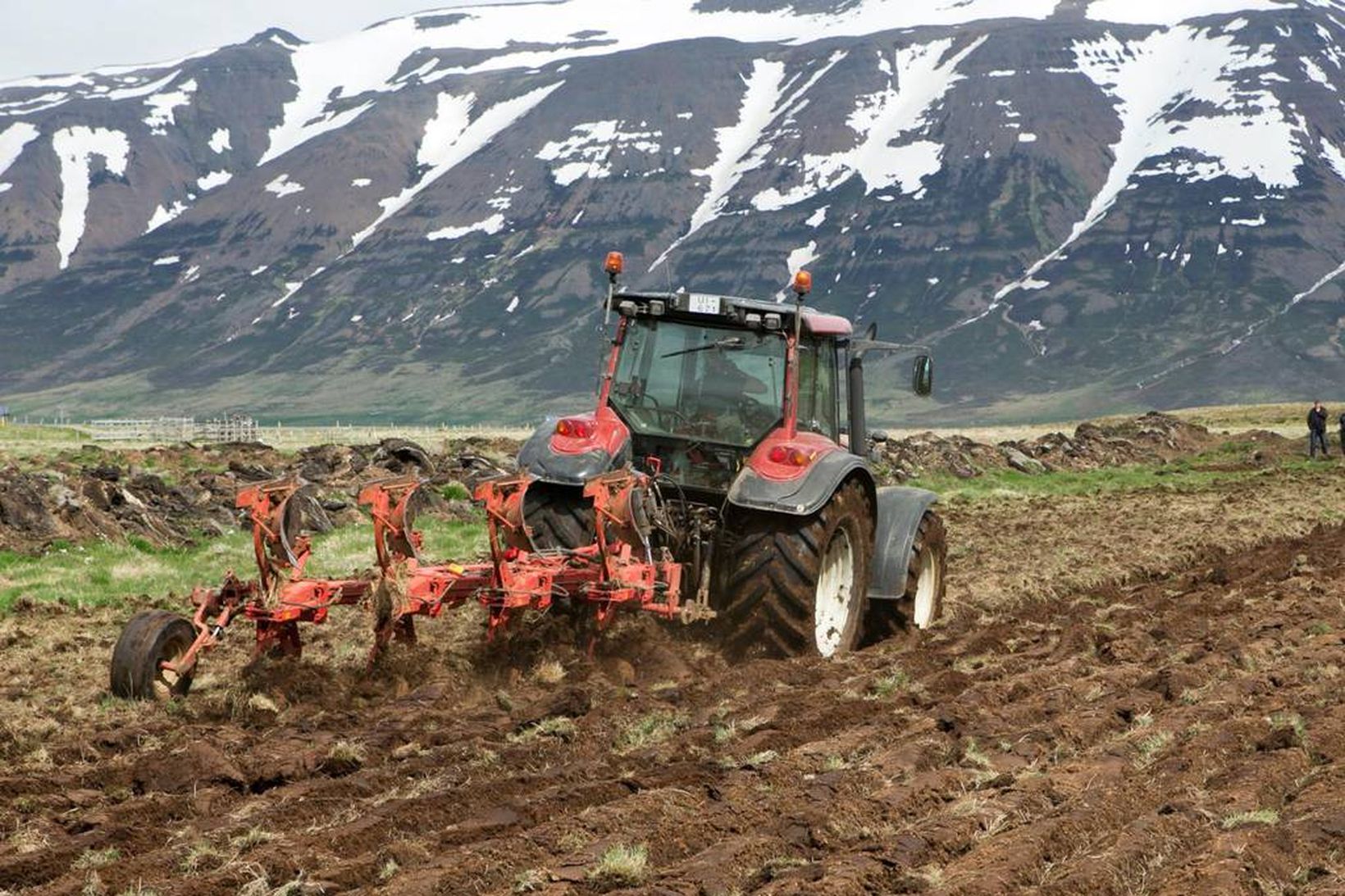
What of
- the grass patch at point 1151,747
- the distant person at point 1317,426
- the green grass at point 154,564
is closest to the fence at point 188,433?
the distant person at point 1317,426

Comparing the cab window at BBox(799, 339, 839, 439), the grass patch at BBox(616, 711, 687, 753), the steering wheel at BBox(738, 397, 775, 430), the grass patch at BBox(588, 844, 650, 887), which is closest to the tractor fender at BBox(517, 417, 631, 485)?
the steering wheel at BBox(738, 397, 775, 430)

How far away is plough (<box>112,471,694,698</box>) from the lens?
33.1 feet

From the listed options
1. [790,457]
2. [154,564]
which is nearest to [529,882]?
[790,457]

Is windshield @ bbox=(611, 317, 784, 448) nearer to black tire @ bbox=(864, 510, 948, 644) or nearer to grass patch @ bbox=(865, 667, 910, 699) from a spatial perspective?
black tire @ bbox=(864, 510, 948, 644)

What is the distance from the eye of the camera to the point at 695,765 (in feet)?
26.5

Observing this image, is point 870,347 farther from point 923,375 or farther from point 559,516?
point 559,516

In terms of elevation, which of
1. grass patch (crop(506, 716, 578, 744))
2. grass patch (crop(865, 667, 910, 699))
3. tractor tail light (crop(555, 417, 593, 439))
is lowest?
grass patch (crop(865, 667, 910, 699))

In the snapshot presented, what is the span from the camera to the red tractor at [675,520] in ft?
33.8

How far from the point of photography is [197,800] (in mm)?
7516

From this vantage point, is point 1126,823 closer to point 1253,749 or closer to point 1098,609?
point 1253,749

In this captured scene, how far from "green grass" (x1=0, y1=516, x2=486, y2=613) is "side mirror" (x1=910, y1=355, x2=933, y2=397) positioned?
19.4 ft

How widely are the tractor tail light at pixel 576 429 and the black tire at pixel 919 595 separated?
2659 millimetres

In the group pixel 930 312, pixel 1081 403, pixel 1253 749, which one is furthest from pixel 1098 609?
pixel 930 312

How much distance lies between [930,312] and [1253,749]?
7497 inches
